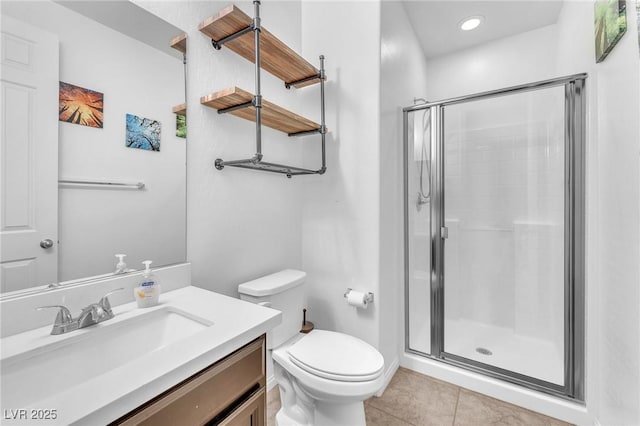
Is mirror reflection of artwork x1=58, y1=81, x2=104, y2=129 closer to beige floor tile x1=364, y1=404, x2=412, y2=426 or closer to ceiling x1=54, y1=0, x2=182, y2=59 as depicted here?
ceiling x1=54, y1=0, x2=182, y2=59

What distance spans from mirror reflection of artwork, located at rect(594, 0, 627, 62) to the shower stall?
35 cm

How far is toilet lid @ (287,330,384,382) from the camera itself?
1189 mm

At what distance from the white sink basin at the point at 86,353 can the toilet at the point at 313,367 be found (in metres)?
0.48

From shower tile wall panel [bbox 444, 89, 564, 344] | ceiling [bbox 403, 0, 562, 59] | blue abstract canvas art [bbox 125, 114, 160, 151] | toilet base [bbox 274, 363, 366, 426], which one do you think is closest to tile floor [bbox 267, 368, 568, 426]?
toilet base [bbox 274, 363, 366, 426]

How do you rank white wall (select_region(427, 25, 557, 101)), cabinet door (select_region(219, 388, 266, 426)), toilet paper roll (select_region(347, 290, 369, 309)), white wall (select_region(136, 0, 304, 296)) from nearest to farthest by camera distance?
cabinet door (select_region(219, 388, 266, 426)) → white wall (select_region(136, 0, 304, 296)) → toilet paper roll (select_region(347, 290, 369, 309)) → white wall (select_region(427, 25, 557, 101))

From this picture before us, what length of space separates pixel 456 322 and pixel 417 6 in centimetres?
240

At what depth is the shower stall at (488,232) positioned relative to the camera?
1.80 metres

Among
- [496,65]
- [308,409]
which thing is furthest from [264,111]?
[496,65]

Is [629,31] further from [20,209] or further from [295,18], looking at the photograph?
[20,209]

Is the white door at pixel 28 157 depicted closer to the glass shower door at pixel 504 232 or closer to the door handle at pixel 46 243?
the door handle at pixel 46 243

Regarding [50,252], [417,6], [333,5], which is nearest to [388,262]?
[50,252]

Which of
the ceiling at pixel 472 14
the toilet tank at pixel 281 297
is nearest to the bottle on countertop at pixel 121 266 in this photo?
the toilet tank at pixel 281 297

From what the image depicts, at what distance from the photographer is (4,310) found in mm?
779

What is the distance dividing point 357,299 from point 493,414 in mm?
928
